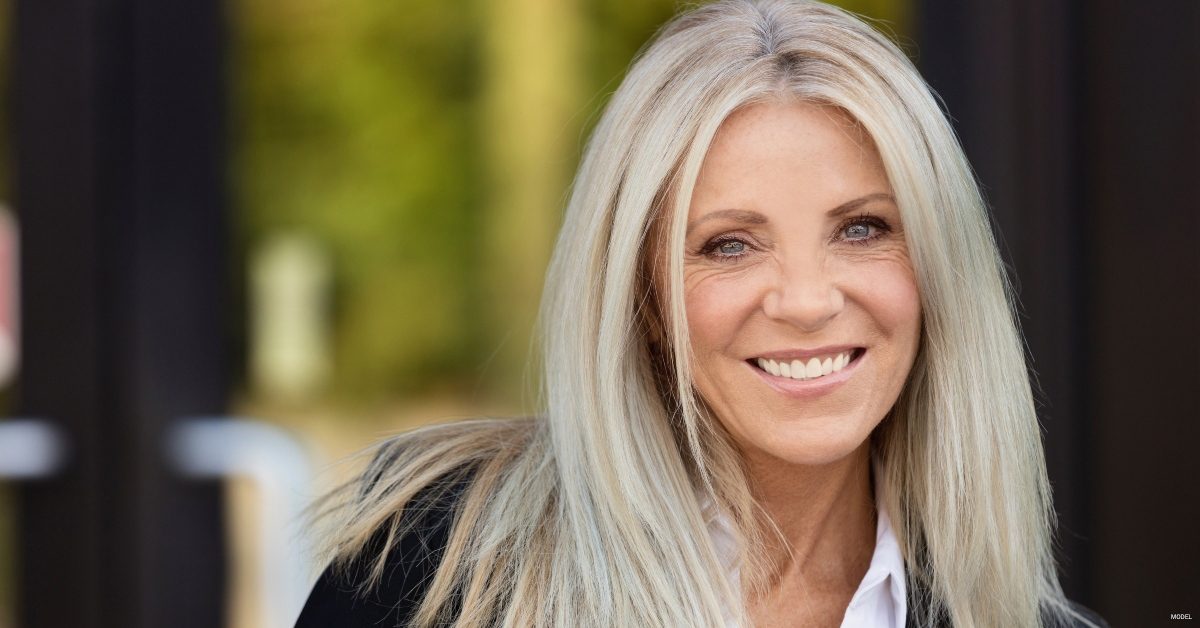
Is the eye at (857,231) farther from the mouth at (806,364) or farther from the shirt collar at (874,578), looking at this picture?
the shirt collar at (874,578)

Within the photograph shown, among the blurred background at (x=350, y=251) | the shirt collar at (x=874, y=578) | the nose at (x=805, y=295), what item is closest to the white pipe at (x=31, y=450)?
the blurred background at (x=350, y=251)

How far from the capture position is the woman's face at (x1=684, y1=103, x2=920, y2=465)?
5.70ft

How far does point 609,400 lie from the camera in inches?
72.4

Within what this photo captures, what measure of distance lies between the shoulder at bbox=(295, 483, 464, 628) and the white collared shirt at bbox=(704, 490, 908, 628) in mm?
370

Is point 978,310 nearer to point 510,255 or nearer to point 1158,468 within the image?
point 1158,468

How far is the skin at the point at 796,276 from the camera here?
5.70ft

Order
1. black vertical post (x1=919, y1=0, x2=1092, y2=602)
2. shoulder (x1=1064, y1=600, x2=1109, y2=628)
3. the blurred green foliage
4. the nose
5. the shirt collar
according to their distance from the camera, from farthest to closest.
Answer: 1. the blurred green foliage
2. black vertical post (x1=919, y1=0, x2=1092, y2=602)
3. shoulder (x1=1064, y1=600, x2=1109, y2=628)
4. the shirt collar
5. the nose

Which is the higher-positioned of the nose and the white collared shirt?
the nose

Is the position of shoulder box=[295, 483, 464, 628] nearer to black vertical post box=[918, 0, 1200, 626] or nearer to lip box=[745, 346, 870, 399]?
lip box=[745, 346, 870, 399]

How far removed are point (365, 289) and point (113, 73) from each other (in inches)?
39.7

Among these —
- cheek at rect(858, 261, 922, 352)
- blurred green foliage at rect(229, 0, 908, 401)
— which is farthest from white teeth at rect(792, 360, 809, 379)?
blurred green foliage at rect(229, 0, 908, 401)

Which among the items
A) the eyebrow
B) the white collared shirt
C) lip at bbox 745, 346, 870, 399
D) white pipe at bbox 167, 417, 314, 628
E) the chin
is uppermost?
the eyebrow

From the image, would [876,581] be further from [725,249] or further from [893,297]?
[725,249]

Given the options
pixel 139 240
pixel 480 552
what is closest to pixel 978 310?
pixel 480 552
